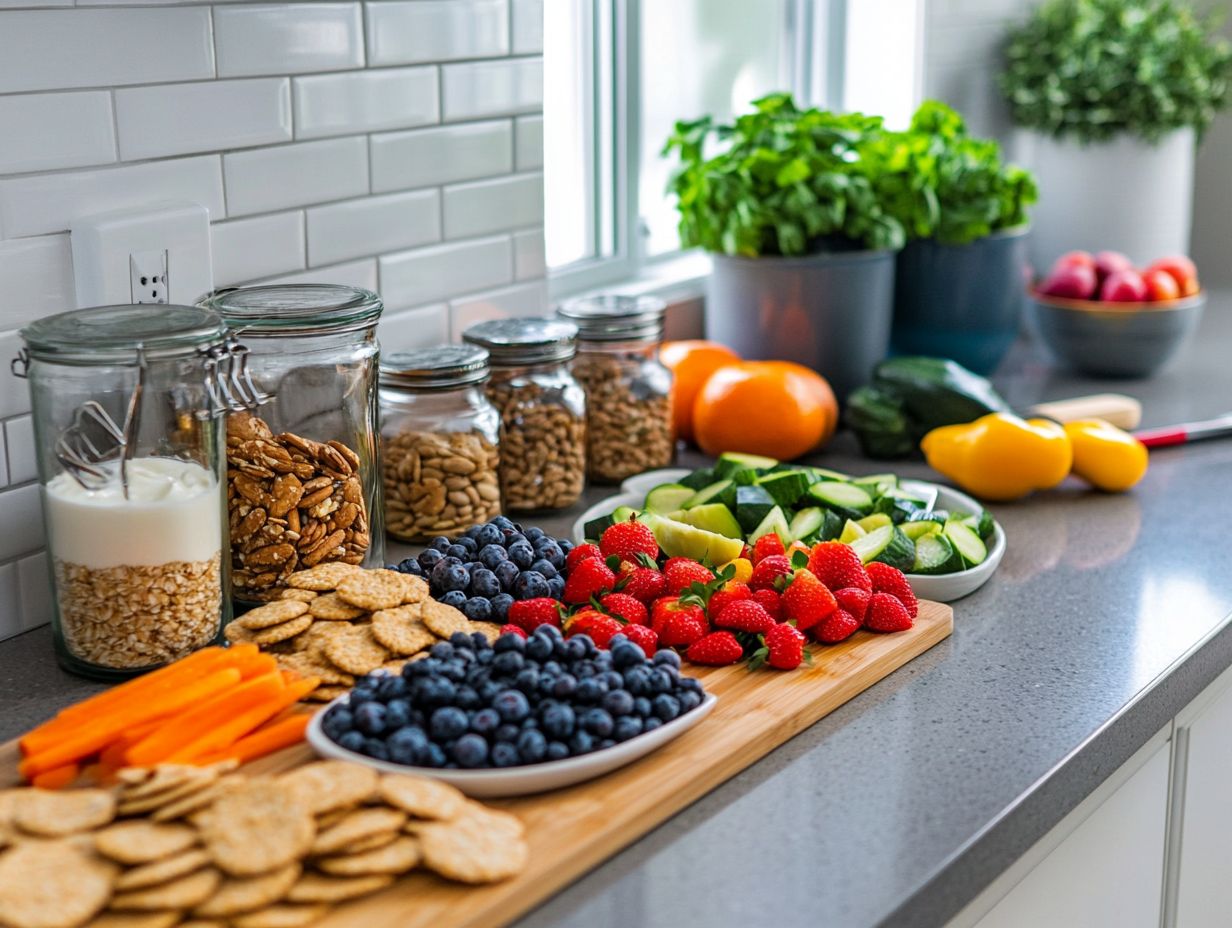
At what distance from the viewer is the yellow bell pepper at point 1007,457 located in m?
1.54

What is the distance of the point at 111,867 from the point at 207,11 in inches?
30.0

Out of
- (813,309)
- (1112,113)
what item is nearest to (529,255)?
(813,309)

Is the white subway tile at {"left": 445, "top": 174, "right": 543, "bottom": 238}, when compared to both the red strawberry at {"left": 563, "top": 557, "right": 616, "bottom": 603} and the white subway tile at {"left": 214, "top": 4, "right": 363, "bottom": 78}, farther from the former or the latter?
the red strawberry at {"left": 563, "top": 557, "right": 616, "bottom": 603}

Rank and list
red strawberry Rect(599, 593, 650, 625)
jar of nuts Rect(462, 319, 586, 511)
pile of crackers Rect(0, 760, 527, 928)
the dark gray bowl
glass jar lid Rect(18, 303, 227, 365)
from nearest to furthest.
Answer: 1. pile of crackers Rect(0, 760, 527, 928)
2. glass jar lid Rect(18, 303, 227, 365)
3. red strawberry Rect(599, 593, 650, 625)
4. jar of nuts Rect(462, 319, 586, 511)
5. the dark gray bowl

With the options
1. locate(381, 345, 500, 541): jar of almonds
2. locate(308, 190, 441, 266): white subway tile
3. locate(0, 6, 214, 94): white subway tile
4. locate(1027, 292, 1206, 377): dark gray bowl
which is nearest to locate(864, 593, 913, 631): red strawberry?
locate(381, 345, 500, 541): jar of almonds

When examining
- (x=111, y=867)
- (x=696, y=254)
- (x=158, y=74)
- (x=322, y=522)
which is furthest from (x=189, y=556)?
(x=696, y=254)

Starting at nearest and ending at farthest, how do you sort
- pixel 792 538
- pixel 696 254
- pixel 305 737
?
pixel 305 737 < pixel 792 538 < pixel 696 254

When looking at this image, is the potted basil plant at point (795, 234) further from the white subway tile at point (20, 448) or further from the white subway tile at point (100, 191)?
the white subway tile at point (20, 448)

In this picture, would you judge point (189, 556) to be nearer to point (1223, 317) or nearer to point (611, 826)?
point (611, 826)

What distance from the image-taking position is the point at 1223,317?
102 inches

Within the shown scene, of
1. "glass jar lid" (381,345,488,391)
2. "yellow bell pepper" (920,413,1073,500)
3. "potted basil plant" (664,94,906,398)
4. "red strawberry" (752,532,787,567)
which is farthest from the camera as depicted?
"potted basil plant" (664,94,906,398)

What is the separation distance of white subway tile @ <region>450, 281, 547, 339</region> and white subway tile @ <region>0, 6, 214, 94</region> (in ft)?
1.31

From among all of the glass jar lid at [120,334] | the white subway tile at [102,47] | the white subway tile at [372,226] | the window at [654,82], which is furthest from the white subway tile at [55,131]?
the window at [654,82]

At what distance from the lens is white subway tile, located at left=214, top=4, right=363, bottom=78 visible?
1.25m
